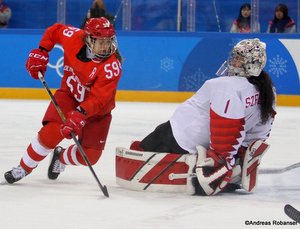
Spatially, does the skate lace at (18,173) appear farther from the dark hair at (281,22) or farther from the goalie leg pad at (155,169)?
the dark hair at (281,22)

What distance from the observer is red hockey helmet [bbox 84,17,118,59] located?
3.79m

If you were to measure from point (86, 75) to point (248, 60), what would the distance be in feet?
2.53

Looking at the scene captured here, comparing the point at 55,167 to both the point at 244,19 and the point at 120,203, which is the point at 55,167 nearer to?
the point at 120,203

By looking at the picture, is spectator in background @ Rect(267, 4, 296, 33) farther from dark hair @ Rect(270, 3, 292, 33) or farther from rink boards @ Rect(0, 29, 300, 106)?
rink boards @ Rect(0, 29, 300, 106)

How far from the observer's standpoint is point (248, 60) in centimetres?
374

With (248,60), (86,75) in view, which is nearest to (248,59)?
(248,60)

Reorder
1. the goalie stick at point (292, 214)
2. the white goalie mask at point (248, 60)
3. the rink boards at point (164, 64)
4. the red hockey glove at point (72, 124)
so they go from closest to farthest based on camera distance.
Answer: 1. the goalie stick at point (292, 214)
2. the red hockey glove at point (72, 124)
3. the white goalie mask at point (248, 60)
4. the rink boards at point (164, 64)

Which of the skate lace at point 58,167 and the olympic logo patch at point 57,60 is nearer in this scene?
the skate lace at point 58,167

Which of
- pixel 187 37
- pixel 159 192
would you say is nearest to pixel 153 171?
pixel 159 192

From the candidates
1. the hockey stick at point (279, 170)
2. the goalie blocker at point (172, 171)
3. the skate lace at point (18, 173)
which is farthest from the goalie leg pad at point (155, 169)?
the hockey stick at point (279, 170)

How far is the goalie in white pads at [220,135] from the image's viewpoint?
3678 mm

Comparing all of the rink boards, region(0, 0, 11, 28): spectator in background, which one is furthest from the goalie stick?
region(0, 0, 11, 28): spectator in background

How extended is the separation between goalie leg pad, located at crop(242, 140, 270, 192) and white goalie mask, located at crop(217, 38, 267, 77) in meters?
0.34

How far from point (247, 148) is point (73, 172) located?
106 cm
